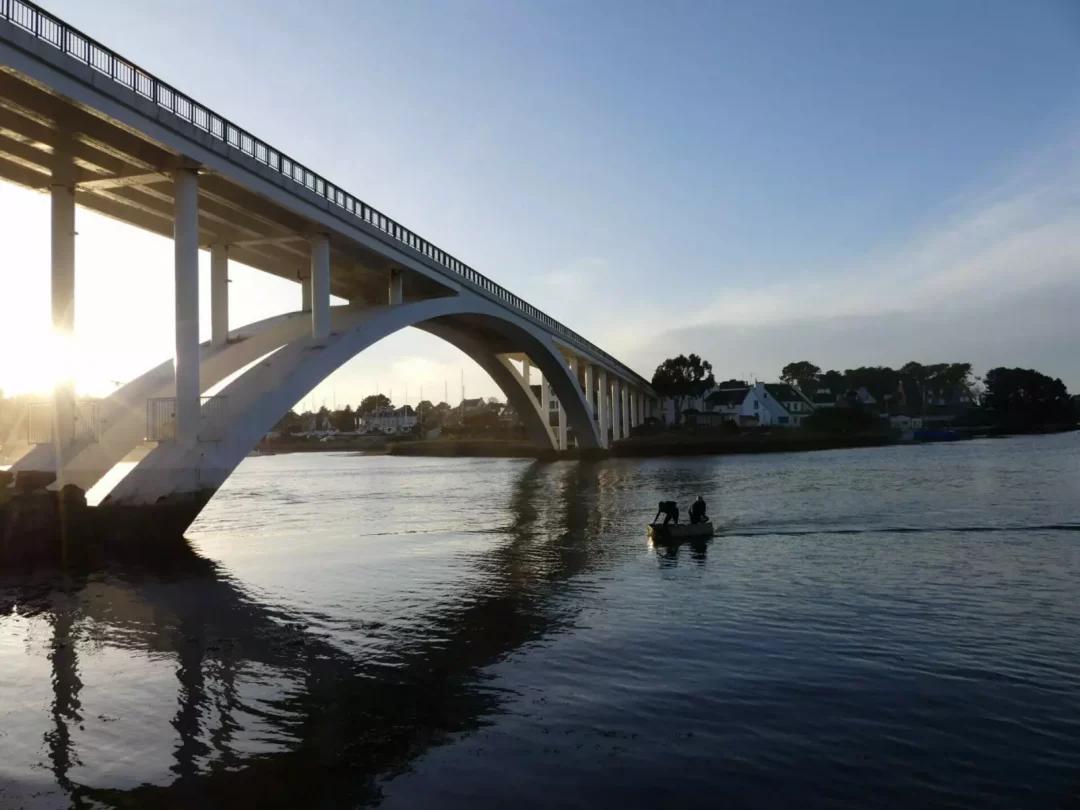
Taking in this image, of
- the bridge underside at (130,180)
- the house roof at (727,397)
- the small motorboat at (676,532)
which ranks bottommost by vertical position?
the small motorboat at (676,532)

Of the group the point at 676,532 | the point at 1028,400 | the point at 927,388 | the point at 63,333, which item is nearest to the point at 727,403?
the point at 1028,400

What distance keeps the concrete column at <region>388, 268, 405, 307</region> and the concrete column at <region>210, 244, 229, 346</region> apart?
733cm

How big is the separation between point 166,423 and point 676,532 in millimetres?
14553

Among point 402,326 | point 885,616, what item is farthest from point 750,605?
point 402,326

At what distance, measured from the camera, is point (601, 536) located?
22938 mm

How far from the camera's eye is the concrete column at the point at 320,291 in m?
27.6

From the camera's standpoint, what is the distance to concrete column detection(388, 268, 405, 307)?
34312 millimetres

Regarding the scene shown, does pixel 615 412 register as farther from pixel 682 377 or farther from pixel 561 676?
pixel 561 676

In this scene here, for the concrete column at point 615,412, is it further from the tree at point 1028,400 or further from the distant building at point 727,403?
the tree at point 1028,400

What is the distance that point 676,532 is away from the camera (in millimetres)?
20438

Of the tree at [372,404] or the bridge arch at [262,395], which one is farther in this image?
the tree at [372,404]

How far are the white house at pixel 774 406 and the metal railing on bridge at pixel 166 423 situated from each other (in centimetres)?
9517

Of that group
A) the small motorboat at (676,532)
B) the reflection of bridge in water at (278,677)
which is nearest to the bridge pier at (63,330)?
the reflection of bridge in water at (278,677)

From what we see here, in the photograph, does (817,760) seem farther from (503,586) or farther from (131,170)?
(131,170)
